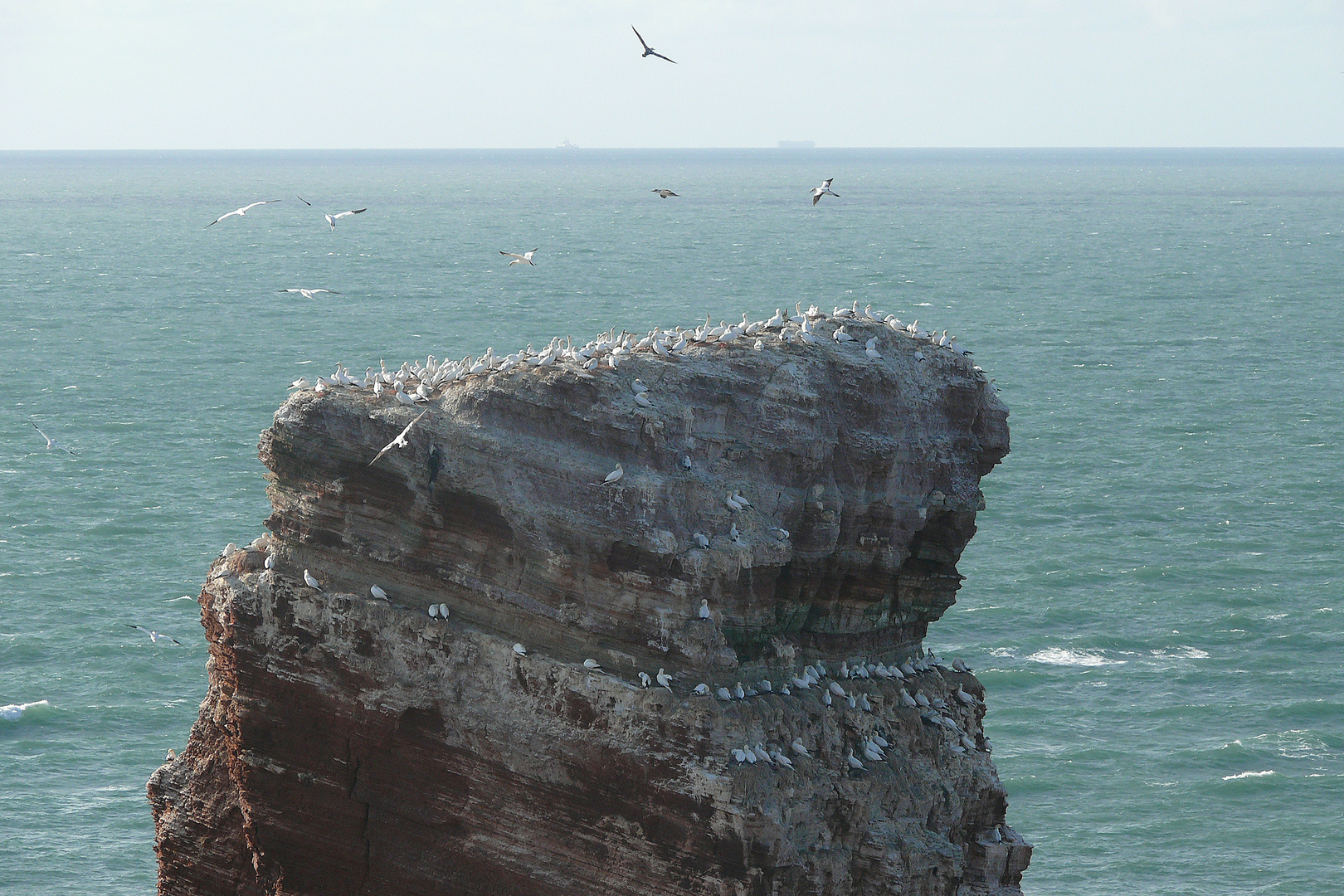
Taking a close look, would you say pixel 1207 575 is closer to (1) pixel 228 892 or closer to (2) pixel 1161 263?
(1) pixel 228 892

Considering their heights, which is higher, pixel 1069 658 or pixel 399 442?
pixel 399 442

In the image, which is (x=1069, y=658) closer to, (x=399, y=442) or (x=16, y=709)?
(x=399, y=442)

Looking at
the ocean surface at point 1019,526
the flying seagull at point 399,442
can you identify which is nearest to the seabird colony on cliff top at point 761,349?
the flying seagull at point 399,442

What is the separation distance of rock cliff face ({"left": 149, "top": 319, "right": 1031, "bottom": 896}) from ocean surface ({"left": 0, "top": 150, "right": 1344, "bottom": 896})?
1397cm

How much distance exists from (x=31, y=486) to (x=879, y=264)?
100253 millimetres

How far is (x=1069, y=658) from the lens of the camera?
5166 cm

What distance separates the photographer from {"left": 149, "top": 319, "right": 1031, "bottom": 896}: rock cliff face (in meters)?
23.8

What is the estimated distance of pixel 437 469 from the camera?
81.1 feet

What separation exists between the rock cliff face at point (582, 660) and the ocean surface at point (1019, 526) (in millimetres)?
13974

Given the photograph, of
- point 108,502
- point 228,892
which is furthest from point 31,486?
point 228,892

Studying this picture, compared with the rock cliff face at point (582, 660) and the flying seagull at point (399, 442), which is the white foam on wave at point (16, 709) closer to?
the rock cliff face at point (582, 660)

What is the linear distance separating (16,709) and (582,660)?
1158 inches

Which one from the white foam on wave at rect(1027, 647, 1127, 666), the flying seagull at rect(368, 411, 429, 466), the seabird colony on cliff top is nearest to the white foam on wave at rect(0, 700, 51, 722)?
the seabird colony on cliff top

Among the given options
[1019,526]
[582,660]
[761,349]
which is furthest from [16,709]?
[1019,526]
